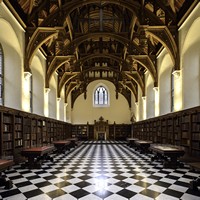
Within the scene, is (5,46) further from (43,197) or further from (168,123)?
(168,123)

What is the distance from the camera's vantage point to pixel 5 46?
27.7ft

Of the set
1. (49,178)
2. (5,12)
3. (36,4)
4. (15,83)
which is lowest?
(49,178)

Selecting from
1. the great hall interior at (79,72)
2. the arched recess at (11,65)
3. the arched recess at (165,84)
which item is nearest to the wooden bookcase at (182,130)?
the great hall interior at (79,72)

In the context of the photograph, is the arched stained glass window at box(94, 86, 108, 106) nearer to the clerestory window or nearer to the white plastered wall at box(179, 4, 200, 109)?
the clerestory window

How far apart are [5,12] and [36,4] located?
2.20 m

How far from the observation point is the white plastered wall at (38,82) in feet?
39.6

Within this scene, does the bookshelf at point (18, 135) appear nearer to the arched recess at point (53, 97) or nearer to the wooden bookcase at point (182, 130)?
the wooden bookcase at point (182, 130)

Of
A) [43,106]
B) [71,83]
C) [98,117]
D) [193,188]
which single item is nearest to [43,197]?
[193,188]

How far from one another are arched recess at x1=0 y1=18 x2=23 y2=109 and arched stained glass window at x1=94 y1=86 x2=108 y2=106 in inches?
676

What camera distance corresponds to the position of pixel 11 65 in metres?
8.73

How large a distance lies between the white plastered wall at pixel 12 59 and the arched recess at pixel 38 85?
8.76 feet

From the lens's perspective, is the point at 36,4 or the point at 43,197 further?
the point at 36,4

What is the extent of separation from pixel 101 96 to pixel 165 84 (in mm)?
14182

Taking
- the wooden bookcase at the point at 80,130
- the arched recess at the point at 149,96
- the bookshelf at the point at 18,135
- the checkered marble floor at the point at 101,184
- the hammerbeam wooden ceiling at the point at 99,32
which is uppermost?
the hammerbeam wooden ceiling at the point at 99,32
